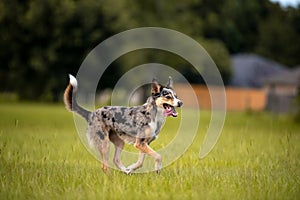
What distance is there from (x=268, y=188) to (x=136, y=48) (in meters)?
45.1

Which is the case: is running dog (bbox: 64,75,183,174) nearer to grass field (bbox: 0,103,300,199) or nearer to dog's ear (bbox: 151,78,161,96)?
dog's ear (bbox: 151,78,161,96)

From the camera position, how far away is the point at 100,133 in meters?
10.5

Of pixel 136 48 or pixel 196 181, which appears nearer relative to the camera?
pixel 196 181

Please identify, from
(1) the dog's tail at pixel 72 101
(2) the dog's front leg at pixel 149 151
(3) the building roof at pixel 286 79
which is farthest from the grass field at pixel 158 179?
(3) the building roof at pixel 286 79

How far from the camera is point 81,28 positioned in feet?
169

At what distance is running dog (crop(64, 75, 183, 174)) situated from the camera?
10000mm

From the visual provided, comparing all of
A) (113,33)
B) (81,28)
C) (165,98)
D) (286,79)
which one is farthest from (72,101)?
(286,79)

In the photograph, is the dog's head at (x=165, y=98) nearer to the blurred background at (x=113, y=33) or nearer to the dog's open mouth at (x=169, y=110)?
the dog's open mouth at (x=169, y=110)

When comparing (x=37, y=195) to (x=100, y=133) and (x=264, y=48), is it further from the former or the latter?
(x=264, y=48)

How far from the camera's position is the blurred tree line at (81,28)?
5059 centimetres

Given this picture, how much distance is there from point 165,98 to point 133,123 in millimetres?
792

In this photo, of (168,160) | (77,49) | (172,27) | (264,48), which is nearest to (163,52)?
(172,27)

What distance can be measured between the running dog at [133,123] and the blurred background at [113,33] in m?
37.1

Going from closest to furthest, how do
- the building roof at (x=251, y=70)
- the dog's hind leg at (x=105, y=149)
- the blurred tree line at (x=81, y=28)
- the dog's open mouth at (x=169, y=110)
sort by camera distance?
1. the dog's open mouth at (x=169, y=110)
2. the dog's hind leg at (x=105, y=149)
3. the blurred tree line at (x=81, y=28)
4. the building roof at (x=251, y=70)
